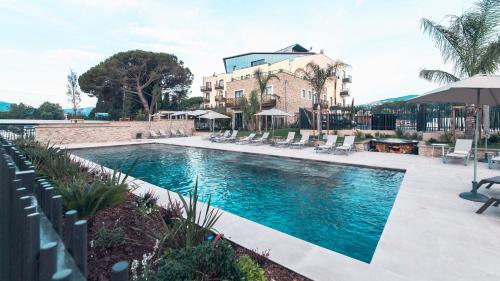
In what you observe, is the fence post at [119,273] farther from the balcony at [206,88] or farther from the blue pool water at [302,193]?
the balcony at [206,88]

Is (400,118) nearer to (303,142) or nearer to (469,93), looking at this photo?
(303,142)

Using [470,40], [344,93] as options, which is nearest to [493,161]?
[470,40]

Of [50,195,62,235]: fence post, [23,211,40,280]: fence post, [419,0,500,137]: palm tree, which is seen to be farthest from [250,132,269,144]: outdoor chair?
[23,211,40,280]: fence post

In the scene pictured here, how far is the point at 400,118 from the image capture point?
1678cm

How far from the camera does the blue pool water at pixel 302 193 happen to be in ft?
15.2

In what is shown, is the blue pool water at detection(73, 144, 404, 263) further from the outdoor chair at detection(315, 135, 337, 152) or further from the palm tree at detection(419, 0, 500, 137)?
the palm tree at detection(419, 0, 500, 137)

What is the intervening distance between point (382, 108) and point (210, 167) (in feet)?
43.5

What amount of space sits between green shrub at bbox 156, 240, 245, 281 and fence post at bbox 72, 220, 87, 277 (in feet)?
2.31

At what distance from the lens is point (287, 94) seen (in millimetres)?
29469

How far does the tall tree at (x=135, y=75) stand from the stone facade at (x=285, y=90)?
904 cm

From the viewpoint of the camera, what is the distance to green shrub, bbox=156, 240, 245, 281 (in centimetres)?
207

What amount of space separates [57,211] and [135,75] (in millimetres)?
35928

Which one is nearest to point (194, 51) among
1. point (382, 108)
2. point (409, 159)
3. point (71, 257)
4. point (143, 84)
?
point (143, 84)

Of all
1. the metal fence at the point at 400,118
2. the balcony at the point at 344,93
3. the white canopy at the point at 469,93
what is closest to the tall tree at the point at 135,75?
the metal fence at the point at 400,118
